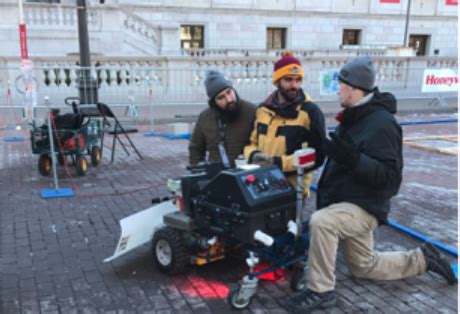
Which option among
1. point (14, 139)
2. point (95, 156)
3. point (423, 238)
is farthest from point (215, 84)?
point (14, 139)

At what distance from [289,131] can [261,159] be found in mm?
322

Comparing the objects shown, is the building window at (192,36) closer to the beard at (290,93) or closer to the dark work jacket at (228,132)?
the dark work jacket at (228,132)

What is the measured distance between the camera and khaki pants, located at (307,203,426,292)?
10.4ft

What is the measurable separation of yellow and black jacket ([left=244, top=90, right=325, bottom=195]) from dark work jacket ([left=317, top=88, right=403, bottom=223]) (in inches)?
9.9

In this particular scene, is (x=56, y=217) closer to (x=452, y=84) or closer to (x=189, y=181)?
(x=189, y=181)

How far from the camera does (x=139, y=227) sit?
4.04 meters

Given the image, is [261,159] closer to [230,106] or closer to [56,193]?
[230,106]

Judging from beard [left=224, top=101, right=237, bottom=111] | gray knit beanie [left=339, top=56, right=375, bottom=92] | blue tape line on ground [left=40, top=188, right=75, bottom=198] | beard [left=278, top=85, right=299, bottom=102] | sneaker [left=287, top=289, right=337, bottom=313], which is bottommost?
blue tape line on ground [left=40, top=188, right=75, bottom=198]

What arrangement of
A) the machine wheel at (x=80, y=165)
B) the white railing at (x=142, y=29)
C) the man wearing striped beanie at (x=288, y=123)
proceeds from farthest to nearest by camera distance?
1. the white railing at (x=142, y=29)
2. the machine wheel at (x=80, y=165)
3. the man wearing striped beanie at (x=288, y=123)

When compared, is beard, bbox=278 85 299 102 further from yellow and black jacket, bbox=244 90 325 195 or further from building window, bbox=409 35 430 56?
building window, bbox=409 35 430 56

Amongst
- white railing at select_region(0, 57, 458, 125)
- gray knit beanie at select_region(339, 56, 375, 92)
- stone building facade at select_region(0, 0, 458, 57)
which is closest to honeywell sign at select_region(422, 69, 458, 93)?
white railing at select_region(0, 57, 458, 125)

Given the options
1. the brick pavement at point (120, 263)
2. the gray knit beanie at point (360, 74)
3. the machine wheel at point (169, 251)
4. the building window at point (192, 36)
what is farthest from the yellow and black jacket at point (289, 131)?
the building window at point (192, 36)

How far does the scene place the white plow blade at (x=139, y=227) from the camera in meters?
3.92

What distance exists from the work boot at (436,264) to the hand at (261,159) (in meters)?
1.43
